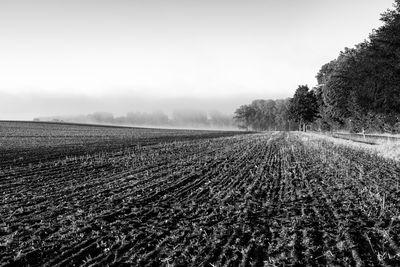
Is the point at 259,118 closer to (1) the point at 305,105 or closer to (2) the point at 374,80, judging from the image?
(1) the point at 305,105

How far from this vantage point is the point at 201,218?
845 cm

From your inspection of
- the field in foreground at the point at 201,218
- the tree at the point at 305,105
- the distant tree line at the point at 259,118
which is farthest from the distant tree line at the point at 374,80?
the distant tree line at the point at 259,118

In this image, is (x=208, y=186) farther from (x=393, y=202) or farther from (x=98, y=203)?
(x=393, y=202)

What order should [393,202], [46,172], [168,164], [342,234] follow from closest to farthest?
[342,234] → [393,202] → [46,172] → [168,164]

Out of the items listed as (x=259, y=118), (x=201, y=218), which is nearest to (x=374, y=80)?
(x=201, y=218)

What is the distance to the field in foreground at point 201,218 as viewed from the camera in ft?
20.4

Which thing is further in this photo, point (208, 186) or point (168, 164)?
point (168, 164)

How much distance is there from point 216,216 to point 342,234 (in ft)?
10.8

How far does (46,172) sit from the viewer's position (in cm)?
1609

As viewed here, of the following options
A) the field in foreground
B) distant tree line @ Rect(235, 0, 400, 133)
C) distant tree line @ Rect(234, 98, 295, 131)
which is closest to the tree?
distant tree line @ Rect(235, 0, 400, 133)

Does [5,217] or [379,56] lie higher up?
[379,56]

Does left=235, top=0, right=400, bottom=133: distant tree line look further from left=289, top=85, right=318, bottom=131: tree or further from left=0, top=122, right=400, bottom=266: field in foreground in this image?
left=289, top=85, right=318, bottom=131: tree

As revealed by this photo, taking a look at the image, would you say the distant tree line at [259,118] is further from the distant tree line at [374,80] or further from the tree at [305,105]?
the distant tree line at [374,80]

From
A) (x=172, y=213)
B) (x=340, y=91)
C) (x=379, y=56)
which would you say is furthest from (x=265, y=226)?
(x=340, y=91)
